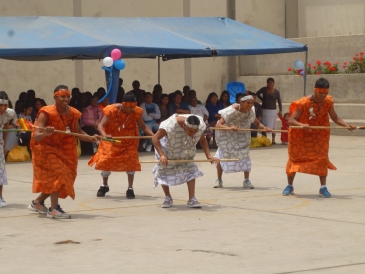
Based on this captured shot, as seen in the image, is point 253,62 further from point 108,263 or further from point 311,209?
point 108,263

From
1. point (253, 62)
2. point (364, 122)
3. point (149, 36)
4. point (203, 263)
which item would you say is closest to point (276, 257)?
point (203, 263)

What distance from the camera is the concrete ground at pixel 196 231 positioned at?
6.77 metres

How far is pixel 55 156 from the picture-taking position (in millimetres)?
9266

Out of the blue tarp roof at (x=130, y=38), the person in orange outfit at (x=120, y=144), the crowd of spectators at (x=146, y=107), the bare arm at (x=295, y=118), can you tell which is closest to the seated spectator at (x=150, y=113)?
the crowd of spectators at (x=146, y=107)

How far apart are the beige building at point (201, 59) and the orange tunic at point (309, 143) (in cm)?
1236

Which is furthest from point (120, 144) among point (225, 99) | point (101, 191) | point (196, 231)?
point (225, 99)

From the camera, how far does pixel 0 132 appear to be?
10367mm

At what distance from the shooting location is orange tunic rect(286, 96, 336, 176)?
1067cm

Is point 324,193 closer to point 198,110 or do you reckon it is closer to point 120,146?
point 120,146

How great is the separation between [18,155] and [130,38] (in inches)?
125

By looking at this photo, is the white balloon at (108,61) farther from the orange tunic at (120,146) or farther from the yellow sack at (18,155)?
the orange tunic at (120,146)

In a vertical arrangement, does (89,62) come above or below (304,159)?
above

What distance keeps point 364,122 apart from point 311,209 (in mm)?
11770

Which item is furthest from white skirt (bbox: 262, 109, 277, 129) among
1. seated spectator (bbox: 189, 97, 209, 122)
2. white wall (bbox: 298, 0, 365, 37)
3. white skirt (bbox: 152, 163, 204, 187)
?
white skirt (bbox: 152, 163, 204, 187)
